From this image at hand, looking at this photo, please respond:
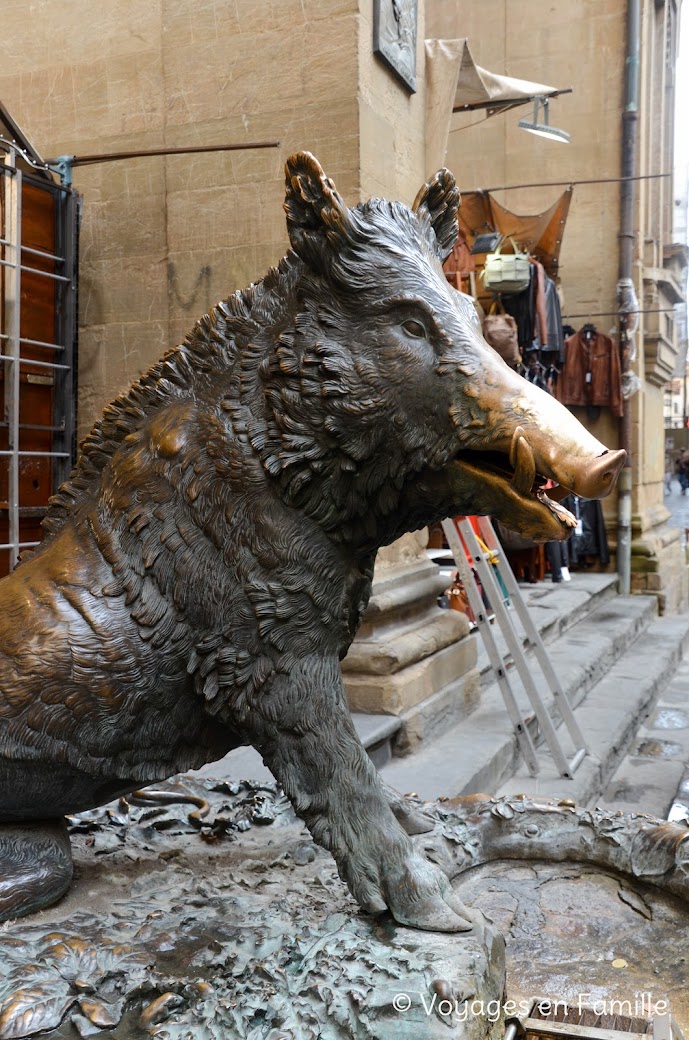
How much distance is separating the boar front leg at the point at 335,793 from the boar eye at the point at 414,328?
0.55 m

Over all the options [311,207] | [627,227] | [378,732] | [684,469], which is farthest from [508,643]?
[684,469]

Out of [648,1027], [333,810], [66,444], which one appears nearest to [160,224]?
[66,444]

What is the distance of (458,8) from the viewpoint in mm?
10672

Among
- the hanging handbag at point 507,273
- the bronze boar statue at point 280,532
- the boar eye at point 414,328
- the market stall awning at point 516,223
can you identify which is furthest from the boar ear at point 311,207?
the market stall awning at point 516,223

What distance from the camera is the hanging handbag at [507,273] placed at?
318 inches

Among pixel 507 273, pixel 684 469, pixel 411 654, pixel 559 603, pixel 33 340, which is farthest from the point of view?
pixel 684 469

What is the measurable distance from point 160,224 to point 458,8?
8.07m

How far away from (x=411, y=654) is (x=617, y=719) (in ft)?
6.53

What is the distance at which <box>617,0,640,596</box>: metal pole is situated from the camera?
984cm

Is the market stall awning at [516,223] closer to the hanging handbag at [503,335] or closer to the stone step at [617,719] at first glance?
the hanging handbag at [503,335]

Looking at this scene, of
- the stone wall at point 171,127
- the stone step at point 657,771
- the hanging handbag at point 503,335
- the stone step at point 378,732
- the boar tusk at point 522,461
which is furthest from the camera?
the hanging handbag at point 503,335

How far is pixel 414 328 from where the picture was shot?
1503 millimetres

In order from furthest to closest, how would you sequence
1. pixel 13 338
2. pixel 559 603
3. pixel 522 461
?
pixel 559 603, pixel 13 338, pixel 522 461

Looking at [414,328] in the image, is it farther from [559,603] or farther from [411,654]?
[559,603]
